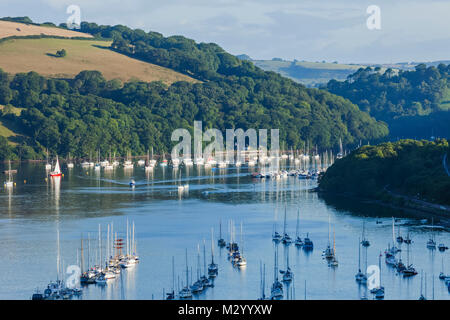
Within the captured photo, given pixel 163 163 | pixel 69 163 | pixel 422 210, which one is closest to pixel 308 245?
pixel 422 210

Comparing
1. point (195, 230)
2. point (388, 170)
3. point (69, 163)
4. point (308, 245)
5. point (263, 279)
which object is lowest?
point (263, 279)

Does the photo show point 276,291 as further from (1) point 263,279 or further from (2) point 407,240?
(2) point 407,240

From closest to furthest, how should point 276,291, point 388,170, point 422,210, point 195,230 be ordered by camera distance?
point 276,291
point 195,230
point 422,210
point 388,170

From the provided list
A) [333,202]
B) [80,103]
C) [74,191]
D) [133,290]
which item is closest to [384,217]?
[333,202]

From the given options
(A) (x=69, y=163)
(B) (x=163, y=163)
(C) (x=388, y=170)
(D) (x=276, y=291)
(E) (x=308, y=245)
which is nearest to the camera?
(D) (x=276, y=291)

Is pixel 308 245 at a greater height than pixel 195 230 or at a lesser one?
lesser
